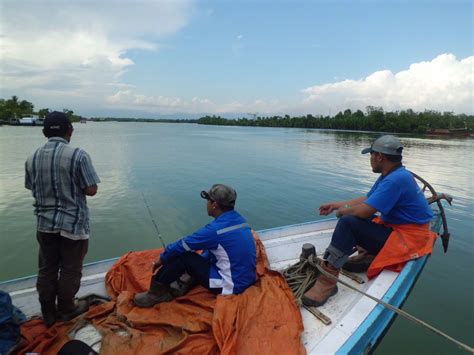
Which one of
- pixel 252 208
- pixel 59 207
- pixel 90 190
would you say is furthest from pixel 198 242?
pixel 252 208

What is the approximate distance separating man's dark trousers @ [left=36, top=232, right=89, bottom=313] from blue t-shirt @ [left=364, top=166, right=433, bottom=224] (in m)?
3.05

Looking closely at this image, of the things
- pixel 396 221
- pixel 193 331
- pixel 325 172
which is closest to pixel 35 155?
pixel 193 331

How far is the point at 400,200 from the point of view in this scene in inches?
133

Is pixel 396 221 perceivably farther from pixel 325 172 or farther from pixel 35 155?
pixel 325 172

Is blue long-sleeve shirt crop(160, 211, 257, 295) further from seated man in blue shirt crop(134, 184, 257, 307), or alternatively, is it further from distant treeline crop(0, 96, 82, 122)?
distant treeline crop(0, 96, 82, 122)

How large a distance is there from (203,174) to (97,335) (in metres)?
14.0

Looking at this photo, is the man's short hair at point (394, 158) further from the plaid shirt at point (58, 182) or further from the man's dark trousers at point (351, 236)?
the plaid shirt at point (58, 182)

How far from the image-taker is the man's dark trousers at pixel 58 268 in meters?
2.82

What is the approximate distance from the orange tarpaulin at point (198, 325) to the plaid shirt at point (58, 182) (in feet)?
3.20

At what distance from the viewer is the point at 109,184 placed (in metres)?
13.5

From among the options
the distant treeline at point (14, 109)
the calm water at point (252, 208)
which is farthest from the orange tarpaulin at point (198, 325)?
the distant treeline at point (14, 109)

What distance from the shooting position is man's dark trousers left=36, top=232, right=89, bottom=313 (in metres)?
2.82

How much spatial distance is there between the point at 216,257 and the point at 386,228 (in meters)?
2.01

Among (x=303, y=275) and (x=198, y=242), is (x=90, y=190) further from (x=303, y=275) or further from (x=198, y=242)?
(x=303, y=275)
